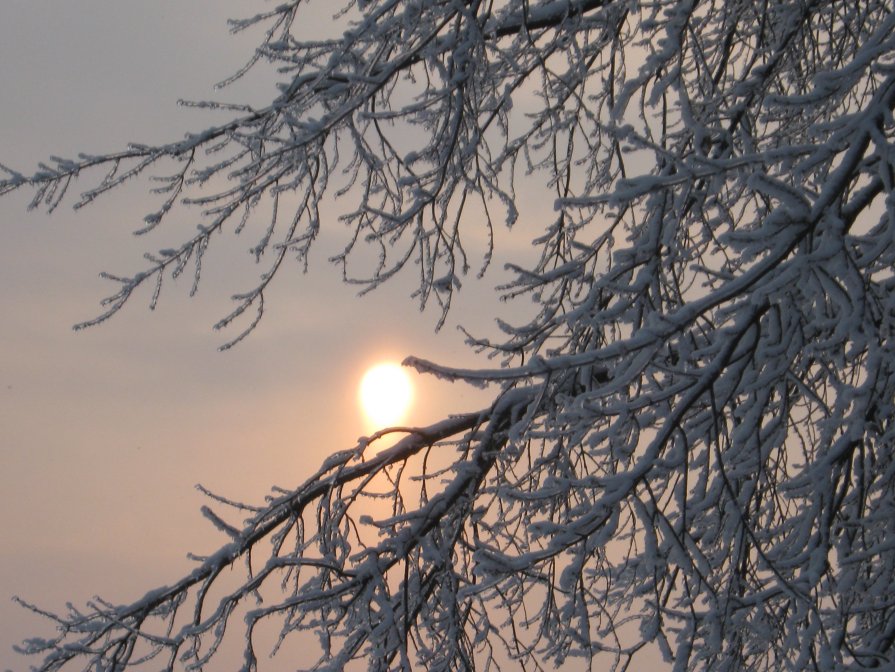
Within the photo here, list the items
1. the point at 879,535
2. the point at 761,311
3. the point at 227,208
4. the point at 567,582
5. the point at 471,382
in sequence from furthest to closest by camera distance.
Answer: the point at 227,208 < the point at 879,535 < the point at 567,582 < the point at 761,311 < the point at 471,382

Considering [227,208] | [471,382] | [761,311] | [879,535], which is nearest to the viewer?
[471,382]

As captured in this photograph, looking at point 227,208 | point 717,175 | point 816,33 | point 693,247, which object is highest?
point 816,33

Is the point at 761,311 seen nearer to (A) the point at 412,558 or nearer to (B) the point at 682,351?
(B) the point at 682,351

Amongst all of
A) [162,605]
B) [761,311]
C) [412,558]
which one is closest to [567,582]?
[761,311]

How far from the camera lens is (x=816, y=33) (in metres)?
3.85

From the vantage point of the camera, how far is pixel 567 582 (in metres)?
2.61

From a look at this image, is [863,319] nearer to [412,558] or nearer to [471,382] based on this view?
[471,382]

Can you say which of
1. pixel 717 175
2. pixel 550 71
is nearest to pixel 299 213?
pixel 550 71

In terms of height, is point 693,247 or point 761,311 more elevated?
point 693,247

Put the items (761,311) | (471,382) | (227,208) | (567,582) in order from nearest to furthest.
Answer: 1. (471,382)
2. (761,311)
3. (567,582)
4. (227,208)

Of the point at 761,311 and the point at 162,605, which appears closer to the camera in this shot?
the point at 761,311

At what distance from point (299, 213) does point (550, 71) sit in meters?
1.06

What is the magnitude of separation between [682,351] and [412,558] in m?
1.37

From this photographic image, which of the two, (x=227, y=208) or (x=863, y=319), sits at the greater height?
(x=227, y=208)
